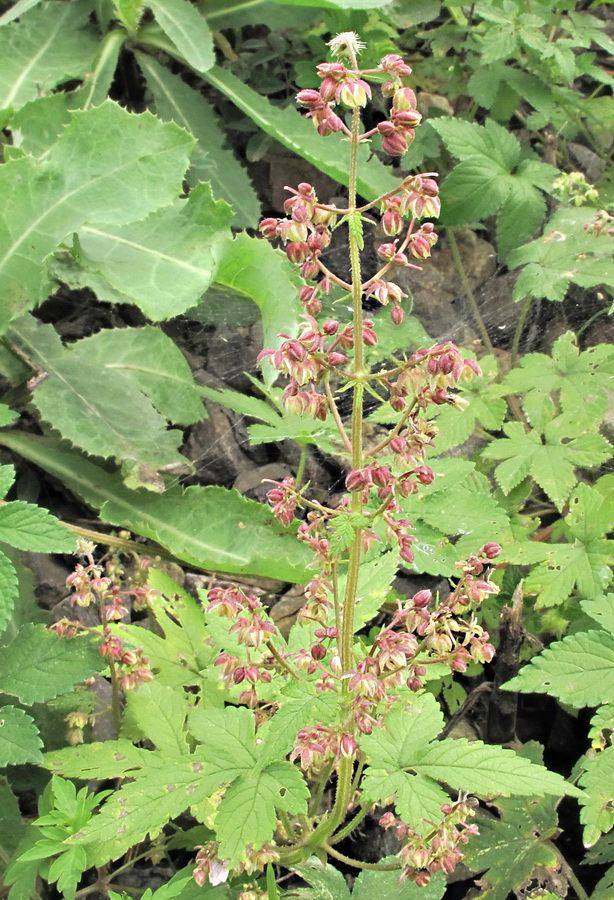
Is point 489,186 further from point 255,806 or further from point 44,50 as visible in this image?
point 255,806

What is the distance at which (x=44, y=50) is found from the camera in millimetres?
3205

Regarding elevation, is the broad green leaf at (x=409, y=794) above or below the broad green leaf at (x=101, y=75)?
below

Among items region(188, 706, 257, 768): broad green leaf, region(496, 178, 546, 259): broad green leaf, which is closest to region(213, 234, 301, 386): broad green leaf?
region(496, 178, 546, 259): broad green leaf

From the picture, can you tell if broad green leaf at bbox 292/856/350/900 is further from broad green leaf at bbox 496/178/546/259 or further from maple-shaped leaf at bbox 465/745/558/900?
broad green leaf at bbox 496/178/546/259

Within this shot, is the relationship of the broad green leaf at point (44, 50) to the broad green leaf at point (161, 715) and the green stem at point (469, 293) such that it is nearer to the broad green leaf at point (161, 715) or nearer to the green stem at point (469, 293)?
the green stem at point (469, 293)

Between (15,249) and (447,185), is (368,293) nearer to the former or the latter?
(15,249)

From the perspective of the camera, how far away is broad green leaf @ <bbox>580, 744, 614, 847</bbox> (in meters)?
1.54

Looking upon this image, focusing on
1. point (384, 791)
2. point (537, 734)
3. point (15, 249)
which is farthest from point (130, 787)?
point (15, 249)

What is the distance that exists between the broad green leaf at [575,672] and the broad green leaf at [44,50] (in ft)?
8.62

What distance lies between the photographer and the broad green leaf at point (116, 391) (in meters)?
2.46

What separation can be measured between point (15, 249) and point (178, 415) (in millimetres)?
674

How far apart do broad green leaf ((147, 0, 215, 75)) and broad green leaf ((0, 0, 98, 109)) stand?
0.34m

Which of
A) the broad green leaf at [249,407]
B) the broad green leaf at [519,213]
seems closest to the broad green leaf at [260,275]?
the broad green leaf at [249,407]

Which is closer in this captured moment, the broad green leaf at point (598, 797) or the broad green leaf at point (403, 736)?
the broad green leaf at point (403, 736)
